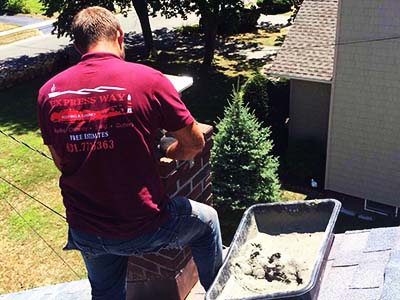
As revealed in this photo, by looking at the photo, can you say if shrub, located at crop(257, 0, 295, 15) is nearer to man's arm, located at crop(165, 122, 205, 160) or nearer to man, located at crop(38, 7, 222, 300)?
man's arm, located at crop(165, 122, 205, 160)

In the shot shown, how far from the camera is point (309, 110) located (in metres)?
13.8

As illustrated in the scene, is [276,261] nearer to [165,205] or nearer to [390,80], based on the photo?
[165,205]

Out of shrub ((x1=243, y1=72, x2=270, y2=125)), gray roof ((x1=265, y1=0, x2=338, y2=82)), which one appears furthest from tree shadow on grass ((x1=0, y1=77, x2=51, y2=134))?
gray roof ((x1=265, y1=0, x2=338, y2=82))

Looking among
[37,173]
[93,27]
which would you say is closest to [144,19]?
[37,173]

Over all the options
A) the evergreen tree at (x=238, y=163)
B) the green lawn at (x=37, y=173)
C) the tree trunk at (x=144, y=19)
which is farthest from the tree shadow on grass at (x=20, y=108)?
the evergreen tree at (x=238, y=163)

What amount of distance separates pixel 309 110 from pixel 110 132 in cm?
1191

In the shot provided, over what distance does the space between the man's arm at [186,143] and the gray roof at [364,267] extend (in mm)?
1018

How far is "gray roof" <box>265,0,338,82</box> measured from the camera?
13.1 metres

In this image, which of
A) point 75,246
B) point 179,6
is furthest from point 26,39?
point 75,246

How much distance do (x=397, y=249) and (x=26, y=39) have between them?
83.2 ft

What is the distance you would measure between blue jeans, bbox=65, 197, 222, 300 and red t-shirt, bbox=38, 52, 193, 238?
10 cm

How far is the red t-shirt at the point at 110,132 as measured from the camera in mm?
2422

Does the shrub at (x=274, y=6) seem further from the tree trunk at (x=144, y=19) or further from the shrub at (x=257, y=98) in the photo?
the shrub at (x=257, y=98)

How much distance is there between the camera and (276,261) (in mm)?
2881
